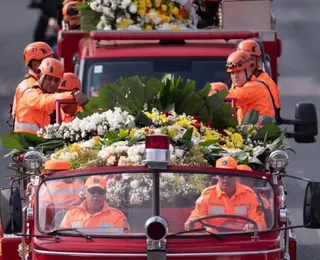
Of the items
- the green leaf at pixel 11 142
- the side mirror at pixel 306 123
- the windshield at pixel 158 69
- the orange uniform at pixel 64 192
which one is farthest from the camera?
the windshield at pixel 158 69

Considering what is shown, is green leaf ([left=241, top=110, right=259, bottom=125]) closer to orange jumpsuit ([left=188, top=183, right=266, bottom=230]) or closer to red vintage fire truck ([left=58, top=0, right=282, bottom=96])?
orange jumpsuit ([left=188, top=183, right=266, bottom=230])

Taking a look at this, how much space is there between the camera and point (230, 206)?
9.40 metres

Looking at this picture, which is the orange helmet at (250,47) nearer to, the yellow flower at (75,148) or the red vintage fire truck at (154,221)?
the yellow flower at (75,148)

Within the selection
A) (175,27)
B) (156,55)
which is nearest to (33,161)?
(156,55)

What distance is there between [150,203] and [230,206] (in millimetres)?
579

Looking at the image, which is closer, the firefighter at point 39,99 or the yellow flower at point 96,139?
the yellow flower at point 96,139

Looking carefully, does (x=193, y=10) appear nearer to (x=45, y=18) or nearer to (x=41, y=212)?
(x=41, y=212)

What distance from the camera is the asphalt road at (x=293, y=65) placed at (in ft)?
58.5

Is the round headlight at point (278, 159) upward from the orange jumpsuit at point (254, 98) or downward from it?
downward

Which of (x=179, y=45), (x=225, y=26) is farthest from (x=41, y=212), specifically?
(x=225, y=26)

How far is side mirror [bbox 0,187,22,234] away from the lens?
918cm

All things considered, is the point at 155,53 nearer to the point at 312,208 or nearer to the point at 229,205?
the point at 229,205

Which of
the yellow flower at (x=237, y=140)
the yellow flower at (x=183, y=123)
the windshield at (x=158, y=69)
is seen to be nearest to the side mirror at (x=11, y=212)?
the yellow flower at (x=183, y=123)

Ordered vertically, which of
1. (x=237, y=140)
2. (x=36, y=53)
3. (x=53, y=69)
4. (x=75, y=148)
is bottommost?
(x=75, y=148)
